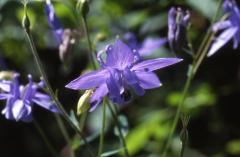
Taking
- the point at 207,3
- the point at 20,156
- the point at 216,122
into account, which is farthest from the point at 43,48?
the point at 207,3

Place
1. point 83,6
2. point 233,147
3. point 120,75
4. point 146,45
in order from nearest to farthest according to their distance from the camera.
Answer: point 120,75, point 83,6, point 146,45, point 233,147

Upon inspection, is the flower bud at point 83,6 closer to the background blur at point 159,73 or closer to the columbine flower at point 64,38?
the columbine flower at point 64,38

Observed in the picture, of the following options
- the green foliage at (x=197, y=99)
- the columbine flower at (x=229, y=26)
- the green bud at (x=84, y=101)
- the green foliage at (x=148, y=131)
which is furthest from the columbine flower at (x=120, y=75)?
the green foliage at (x=197, y=99)

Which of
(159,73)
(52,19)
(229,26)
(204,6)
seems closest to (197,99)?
(159,73)

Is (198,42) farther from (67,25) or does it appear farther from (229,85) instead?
(67,25)

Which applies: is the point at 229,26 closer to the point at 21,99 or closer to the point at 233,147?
the point at 21,99
